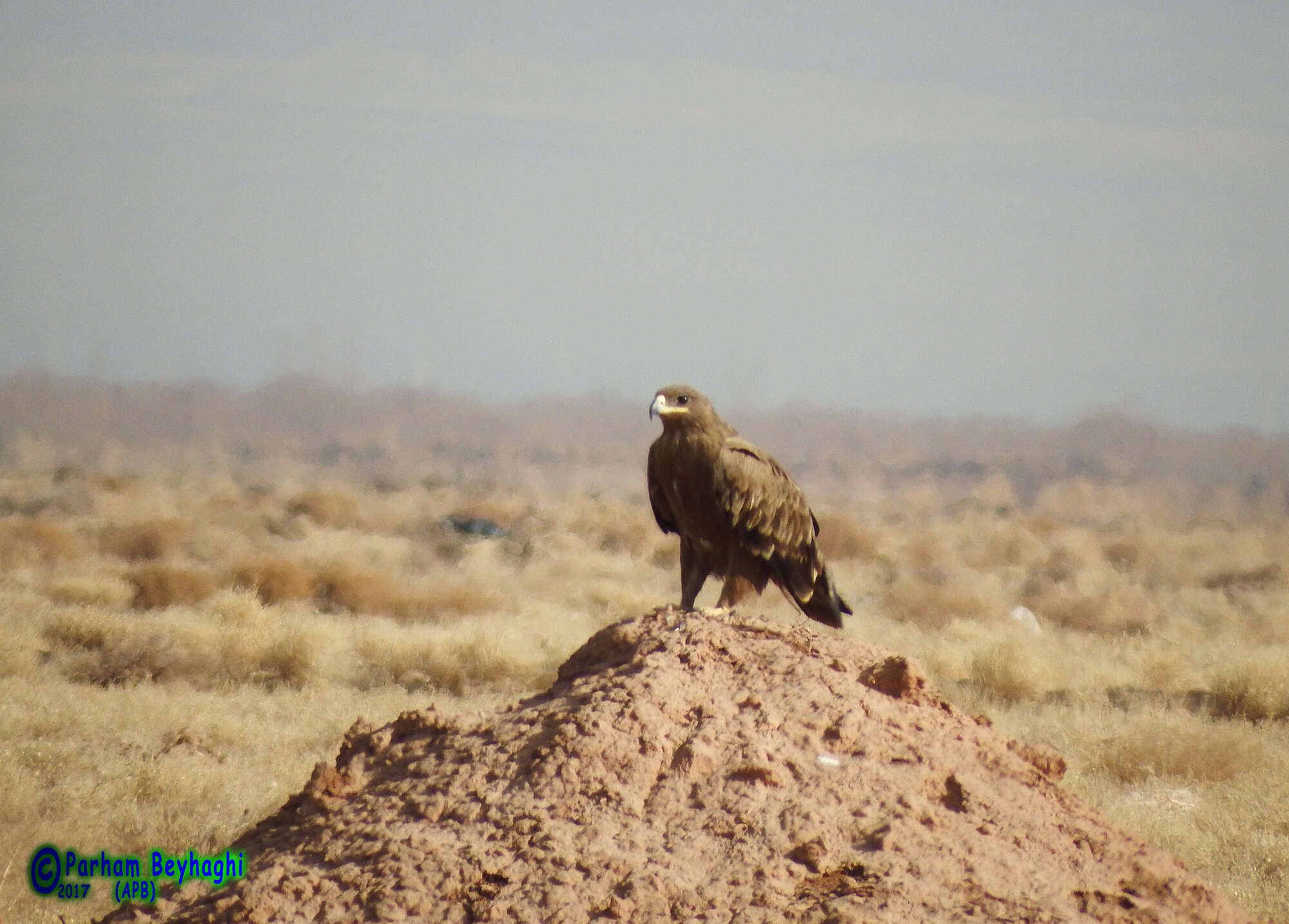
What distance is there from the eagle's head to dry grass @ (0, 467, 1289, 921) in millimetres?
3903

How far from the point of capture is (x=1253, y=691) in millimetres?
13367

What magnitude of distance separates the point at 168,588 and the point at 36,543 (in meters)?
7.11

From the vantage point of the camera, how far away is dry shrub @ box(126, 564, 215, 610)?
17.7 meters

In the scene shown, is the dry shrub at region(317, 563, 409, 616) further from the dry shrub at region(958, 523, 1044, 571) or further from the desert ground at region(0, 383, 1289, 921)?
the dry shrub at region(958, 523, 1044, 571)

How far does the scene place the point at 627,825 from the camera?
4.36 metres

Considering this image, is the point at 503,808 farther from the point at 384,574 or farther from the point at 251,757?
the point at 384,574

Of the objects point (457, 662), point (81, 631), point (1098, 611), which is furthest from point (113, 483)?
point (1098, 611)

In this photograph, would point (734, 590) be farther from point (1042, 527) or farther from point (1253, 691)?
point (1042, 527)

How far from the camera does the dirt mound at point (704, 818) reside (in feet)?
13.3

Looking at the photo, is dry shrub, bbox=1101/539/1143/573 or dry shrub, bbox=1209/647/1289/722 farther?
dry shrub, bbox=1101/539/1143/573

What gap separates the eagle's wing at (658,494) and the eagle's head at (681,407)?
0.23m

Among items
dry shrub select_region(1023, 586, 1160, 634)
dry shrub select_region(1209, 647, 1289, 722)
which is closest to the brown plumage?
dry shrub select_region(1209, 647, 1289, 722)

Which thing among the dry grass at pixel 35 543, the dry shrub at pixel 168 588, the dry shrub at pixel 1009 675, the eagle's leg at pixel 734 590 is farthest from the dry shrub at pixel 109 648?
the dry shrub at pixel 1009 675

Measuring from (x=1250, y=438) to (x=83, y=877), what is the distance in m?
69.9
